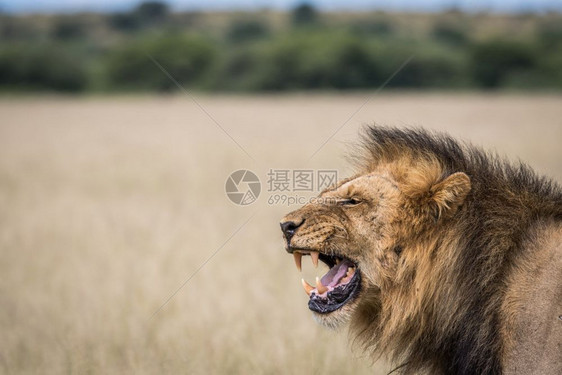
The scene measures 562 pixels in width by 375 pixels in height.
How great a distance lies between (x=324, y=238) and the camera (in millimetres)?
3795

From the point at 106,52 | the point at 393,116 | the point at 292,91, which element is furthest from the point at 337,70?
the point at 393,116

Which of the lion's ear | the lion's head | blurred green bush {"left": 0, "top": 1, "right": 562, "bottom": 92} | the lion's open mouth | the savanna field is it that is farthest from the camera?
blurred green bush {"left": 0, "top": 1, "right": 562, "bottom": 92}

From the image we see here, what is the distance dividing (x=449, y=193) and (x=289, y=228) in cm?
84

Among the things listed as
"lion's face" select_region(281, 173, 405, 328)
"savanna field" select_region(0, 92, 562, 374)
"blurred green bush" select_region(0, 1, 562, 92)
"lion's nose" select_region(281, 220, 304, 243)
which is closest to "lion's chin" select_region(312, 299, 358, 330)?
"lion's face" select_region(281, 173, 405, 328)

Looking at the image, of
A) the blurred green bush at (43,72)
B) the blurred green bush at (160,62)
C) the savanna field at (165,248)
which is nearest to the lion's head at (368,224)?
the savanna field at (165,248)

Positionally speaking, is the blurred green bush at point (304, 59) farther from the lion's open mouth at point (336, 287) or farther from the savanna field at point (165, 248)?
the lion's open mouth at point (336, 287)

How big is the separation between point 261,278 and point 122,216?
410 cm

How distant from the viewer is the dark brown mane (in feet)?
11.3

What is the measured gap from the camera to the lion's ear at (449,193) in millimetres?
3510

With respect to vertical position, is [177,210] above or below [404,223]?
below

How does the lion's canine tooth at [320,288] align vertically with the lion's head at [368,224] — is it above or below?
below

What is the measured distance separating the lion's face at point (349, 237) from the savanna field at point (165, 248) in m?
0.63

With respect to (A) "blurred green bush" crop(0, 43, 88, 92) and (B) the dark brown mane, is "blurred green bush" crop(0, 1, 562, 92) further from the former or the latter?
(B) the dark brown mane

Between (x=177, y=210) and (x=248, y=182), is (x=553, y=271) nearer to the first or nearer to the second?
(x=177, y=210)
